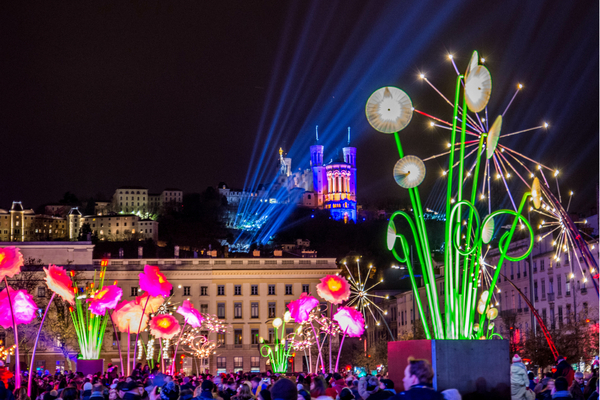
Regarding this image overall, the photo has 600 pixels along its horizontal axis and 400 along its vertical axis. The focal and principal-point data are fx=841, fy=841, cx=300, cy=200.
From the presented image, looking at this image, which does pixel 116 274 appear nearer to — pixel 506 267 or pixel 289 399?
pixel 506 267

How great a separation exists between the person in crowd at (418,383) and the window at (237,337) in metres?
81.3

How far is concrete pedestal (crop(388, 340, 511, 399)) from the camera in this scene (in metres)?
14.1

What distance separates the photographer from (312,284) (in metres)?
91.3

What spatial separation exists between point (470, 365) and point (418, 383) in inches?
247

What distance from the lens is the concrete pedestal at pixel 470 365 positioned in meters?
14.1

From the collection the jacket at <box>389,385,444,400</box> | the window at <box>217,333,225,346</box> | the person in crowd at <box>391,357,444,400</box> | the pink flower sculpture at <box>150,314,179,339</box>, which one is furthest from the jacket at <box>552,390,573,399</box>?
the window at <box>217,333,225,346</box>

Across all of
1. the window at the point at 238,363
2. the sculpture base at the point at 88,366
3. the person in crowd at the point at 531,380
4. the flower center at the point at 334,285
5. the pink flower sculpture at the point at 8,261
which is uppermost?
the pink flower sculpture at the point at 8,261

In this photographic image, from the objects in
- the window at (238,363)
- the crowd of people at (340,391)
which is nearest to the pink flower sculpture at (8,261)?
the crowd of people at (340,391)

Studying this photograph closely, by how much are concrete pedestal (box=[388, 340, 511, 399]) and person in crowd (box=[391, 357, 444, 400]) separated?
583 cm

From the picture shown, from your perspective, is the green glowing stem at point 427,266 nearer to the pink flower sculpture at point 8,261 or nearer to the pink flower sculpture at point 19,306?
the pink flower sculpture at point 8,261

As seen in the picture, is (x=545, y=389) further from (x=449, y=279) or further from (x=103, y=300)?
(x=103, y=300)

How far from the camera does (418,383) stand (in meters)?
8.30

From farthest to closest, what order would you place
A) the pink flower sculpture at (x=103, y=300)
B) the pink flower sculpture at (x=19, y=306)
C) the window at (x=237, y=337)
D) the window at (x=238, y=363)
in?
1. the window at (x=237, y=337)
2. the window at (x=238, y=363)
3. the pink flower sculpture at (x=103, y=300)
4. the pink flower sculpture at (x=19, y=306)

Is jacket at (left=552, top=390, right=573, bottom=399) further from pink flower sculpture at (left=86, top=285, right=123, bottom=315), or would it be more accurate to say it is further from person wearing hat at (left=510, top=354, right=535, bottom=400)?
pink flower sculpture at (left=86, top=285, right=123, bottom=315)
